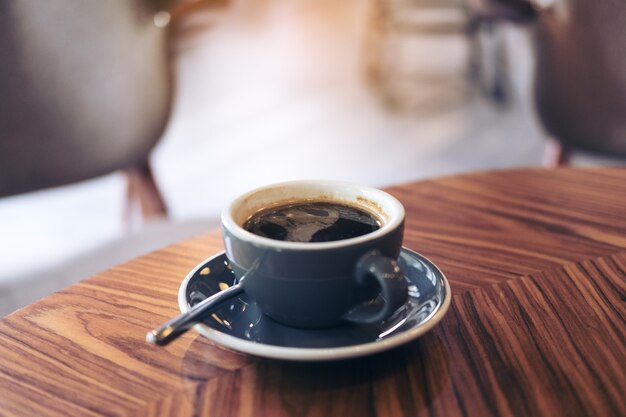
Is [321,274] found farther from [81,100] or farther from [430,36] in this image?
[430,36]

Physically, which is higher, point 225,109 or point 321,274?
point 321,274

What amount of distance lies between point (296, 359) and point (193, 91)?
8.93 ft

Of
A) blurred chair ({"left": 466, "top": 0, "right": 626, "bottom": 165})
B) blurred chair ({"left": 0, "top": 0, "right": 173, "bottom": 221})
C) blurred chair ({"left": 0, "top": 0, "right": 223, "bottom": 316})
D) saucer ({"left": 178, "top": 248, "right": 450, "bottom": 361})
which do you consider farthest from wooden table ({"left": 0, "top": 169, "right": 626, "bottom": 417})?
blurred chair ({"left": 466, "top": 0, "right": 626, "bottom": 165})

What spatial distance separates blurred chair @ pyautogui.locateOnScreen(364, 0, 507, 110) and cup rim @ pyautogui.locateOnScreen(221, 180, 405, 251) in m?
2.22

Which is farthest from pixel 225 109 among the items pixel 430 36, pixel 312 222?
pixel 312 222

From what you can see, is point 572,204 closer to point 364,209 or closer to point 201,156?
point 364,209

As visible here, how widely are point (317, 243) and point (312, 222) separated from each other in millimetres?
42

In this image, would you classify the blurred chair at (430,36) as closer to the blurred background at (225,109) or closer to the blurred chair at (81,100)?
the blurred background at (225,109)

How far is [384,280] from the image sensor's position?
0.30 m

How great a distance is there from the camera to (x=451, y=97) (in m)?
→ 2.69

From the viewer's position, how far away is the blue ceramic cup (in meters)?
0.30

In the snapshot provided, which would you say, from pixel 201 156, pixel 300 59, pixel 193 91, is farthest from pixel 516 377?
pixel 300 59

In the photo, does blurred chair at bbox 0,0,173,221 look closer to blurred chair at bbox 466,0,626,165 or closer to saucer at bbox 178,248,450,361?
saucer at bbox 178,248,450,361

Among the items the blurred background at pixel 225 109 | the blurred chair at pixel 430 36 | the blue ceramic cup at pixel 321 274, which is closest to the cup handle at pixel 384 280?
the blue ceramic cup at pixel 321 274
